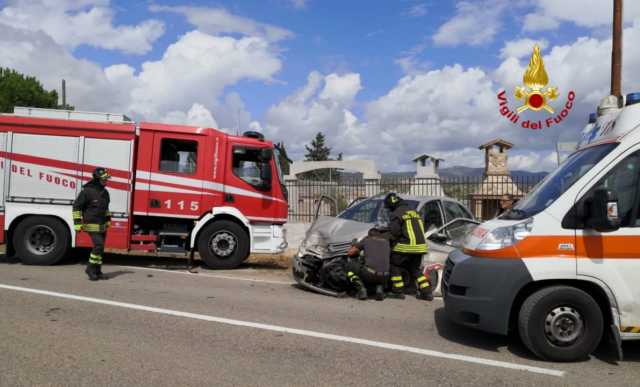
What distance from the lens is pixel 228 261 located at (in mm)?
9758

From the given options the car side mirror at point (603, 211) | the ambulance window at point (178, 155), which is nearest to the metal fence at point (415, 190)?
the ambulance window at point (178, 155)

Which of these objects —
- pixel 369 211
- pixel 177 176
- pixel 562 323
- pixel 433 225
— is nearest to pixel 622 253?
pixel 562 323

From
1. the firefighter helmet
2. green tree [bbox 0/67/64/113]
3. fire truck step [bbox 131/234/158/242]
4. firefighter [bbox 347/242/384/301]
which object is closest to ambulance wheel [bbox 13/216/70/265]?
fire truck step [bbox 131/234/158/242]

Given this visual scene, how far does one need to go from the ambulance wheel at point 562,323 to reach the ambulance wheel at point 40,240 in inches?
322

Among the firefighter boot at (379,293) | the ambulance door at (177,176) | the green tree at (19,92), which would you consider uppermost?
the green tree at (19,92)

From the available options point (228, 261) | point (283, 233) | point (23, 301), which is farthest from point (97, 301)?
point (283, 233)

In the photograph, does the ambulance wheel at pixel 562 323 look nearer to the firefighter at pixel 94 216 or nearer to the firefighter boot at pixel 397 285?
the firefighter boot at pixel 397 285

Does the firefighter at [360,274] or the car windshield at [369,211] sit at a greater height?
the car windshield at [369,211]

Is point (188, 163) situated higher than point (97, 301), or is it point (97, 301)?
point (188, 163)

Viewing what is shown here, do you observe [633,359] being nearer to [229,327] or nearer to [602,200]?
[602,200]

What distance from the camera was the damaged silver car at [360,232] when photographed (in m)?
7.41

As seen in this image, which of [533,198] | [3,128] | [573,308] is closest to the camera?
[573,308]

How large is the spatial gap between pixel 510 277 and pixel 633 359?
4.72ft

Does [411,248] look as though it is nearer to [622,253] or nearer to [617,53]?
[622,253]
